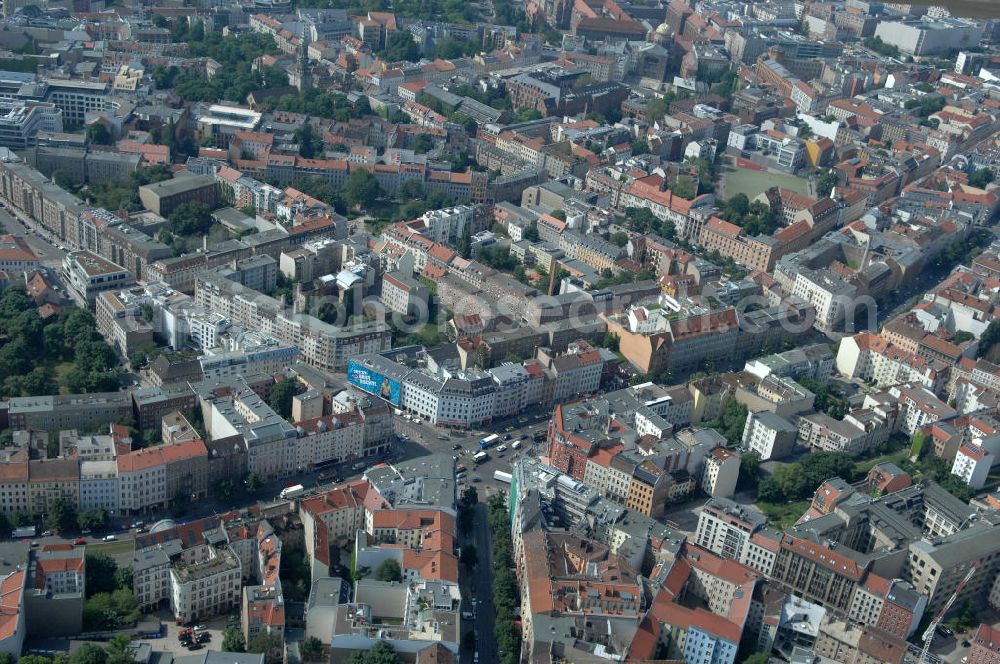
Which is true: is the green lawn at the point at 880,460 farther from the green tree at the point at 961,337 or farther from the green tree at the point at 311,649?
the green tree at the point at 311,649

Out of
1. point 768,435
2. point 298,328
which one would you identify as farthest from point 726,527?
point 298,328

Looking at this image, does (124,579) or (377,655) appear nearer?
(377,655)

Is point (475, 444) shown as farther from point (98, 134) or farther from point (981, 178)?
point (981, 178)

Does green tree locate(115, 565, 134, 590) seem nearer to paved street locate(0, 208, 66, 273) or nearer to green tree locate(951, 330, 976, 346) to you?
paved street locate(0, 208, 66, 273)

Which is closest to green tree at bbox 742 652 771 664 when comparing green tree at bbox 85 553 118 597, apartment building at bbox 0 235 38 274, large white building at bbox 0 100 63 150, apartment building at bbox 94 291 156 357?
green tree at bbox 85 553 118 597

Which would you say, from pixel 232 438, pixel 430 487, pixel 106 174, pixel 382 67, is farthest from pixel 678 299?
pixel 382 67

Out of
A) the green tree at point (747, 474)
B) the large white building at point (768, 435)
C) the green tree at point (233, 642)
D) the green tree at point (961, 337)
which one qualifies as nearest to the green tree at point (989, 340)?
the green tree at point (961, 337)

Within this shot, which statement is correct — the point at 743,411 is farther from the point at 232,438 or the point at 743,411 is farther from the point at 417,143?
the point at 417,143

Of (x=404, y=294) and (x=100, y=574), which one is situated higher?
(x=404, y=294)
